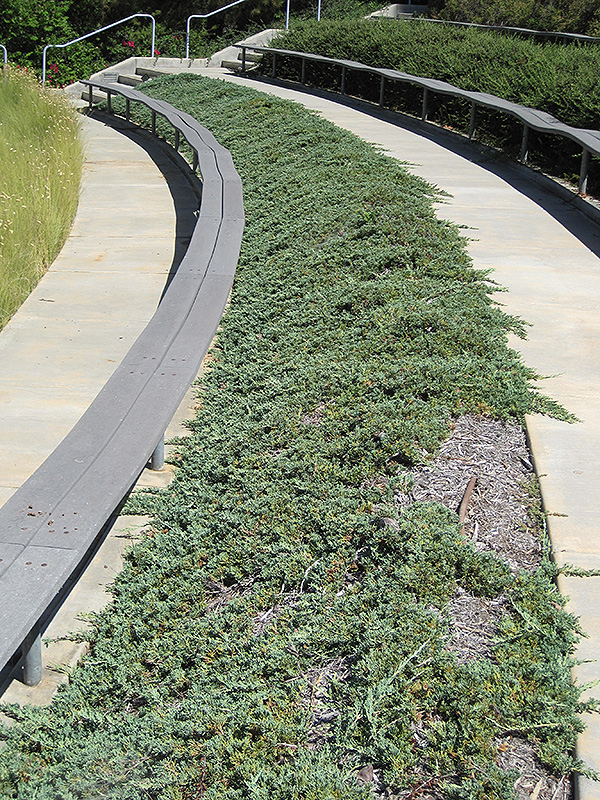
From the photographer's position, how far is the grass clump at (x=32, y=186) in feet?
23.1

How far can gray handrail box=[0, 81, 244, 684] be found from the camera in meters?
2.53

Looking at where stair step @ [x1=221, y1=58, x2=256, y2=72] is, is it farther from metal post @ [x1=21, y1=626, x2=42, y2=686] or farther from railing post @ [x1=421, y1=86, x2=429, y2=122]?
metal post @ [x1=21, y1=626, x2=42, y2=686]

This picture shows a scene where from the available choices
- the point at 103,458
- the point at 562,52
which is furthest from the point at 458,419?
the point at 562,52

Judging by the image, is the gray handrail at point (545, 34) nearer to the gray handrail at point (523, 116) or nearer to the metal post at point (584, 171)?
the gray handrail at point (523, 116)

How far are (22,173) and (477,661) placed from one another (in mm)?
7234

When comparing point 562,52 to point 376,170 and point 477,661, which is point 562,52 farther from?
point 477,661

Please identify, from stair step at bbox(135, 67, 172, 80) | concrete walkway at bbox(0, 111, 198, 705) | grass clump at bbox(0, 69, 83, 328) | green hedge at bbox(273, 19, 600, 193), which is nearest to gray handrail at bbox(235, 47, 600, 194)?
green hedge at bbox(273, 19, 600, 193)

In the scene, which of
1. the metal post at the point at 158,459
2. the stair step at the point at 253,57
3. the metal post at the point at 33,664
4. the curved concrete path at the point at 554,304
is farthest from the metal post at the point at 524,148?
the stair step at the point at 253,57

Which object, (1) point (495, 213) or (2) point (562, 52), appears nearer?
(1) point (495, 213)

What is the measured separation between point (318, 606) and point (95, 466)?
0.94 meters

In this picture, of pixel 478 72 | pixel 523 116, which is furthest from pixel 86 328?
pixel 478 72

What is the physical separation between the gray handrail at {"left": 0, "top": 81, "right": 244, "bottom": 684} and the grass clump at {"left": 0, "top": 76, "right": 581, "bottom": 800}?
1.38 ft

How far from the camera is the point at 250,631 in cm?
308

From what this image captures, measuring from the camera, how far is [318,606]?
3078 millimetres
